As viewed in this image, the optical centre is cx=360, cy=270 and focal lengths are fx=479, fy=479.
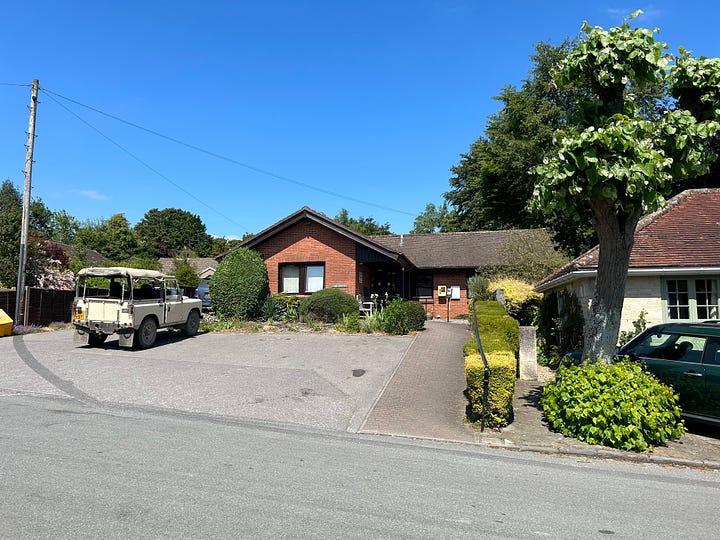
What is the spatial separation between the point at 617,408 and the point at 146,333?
12.4 m

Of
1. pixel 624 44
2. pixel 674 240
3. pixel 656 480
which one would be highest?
pixel 624 44

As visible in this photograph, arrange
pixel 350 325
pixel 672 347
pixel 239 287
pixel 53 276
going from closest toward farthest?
pixel 672 347, pixel 350 325, pixel 239 287, pixel 53 276

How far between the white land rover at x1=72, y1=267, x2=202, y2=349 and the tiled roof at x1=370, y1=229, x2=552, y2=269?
527 inches

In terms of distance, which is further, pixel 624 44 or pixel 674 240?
pixel 674 240

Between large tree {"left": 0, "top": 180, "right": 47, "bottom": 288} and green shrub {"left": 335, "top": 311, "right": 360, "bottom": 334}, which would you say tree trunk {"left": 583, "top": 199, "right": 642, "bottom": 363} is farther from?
large tree {"left": 0, "top": 180, "right": 47, "bottom": 288}

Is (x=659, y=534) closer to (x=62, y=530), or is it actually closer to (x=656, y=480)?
(x=656, y=480)

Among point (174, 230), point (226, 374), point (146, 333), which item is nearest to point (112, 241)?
point (174, 230)

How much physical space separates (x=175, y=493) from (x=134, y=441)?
210cm

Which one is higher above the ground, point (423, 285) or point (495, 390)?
point (423, 285)

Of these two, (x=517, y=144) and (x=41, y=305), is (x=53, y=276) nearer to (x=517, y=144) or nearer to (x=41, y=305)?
(x=41, y=305)

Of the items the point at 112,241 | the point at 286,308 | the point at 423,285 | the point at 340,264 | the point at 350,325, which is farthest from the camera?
the point at 112,241

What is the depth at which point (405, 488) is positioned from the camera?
188 inches

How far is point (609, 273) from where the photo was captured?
7406mm

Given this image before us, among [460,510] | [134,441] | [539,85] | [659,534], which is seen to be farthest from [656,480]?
[539,85]
